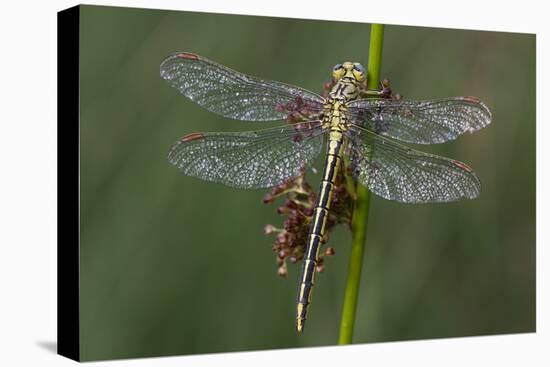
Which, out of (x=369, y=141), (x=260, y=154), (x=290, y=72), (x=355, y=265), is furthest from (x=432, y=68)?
(x=355, y=265)

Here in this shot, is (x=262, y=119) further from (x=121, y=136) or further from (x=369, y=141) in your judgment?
(x=121, y=136)

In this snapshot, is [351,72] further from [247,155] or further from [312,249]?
[312,249]

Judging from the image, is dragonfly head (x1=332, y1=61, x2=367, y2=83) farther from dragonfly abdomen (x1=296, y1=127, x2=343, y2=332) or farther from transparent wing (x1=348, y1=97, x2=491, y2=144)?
dragonfly abdomen (x1=296, y1=127, x2=343, y2=332)

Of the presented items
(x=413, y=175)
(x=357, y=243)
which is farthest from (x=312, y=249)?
(x=413, y=175)

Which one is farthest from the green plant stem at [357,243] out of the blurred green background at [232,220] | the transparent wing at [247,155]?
the blurred green background at [232,220]

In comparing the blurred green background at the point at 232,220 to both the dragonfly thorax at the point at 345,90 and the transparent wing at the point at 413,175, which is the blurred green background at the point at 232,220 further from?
the transparent wing at the point at 413,175

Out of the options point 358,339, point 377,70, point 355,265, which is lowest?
point 358,339
